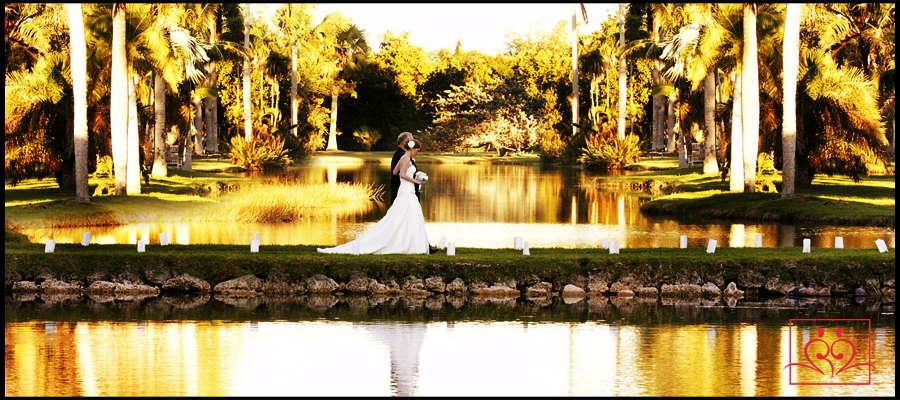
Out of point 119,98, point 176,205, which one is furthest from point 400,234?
point 119,98

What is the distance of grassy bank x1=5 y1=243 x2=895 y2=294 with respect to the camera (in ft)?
56.8

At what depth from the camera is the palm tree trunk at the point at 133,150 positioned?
123 ft

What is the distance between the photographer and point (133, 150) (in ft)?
126

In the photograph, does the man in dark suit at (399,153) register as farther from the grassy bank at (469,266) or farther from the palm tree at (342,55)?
the palm tree at (342,55)

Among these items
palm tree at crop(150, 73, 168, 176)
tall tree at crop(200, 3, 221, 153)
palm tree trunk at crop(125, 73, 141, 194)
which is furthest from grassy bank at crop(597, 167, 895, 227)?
tall tree at crop(200, 3, 221, 153)

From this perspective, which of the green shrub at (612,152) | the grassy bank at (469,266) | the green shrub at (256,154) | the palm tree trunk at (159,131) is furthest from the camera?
the green shrub at (256,154)

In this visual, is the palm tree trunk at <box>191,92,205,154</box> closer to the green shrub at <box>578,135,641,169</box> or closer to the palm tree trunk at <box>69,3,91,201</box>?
the green shrub at <box>578,135,641,169</box>

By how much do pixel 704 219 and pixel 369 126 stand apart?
67.9m

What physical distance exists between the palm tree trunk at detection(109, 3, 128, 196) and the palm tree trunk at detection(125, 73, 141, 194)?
41 cm

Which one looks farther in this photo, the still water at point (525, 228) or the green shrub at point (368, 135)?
the green shrub at point (368, 135)

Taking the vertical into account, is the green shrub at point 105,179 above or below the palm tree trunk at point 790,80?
below

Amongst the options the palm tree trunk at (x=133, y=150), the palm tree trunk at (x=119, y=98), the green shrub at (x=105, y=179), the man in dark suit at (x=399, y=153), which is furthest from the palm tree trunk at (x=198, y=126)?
the man in dark suit at (x=399, y=153)

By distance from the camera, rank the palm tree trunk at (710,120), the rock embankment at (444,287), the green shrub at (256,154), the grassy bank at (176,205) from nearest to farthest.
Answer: the rock embankment at (444,287) → the grassy bank at (176,205) → the palm tree trunk at (710,120) → the green shrub at (256,154)

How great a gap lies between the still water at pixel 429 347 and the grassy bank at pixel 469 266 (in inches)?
24.5
